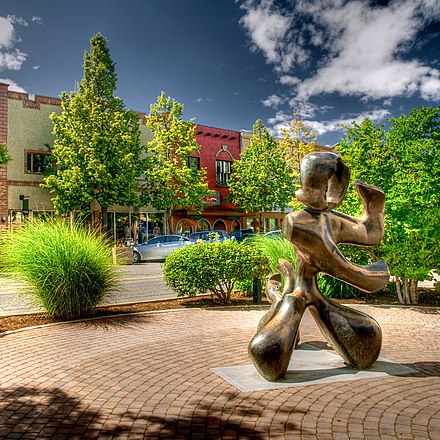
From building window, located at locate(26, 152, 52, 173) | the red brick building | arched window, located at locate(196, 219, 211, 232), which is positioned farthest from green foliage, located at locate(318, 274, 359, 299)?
arched window, located at locate(196, 219, 211, 232)

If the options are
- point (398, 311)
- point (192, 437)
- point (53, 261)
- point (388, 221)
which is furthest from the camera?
point (388, 221)

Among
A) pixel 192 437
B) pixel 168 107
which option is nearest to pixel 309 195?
pixel 192 437

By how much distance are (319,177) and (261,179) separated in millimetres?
31071

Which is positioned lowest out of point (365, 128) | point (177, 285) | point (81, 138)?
point (177, 285)

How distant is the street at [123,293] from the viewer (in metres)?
10.0

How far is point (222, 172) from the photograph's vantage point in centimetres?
3922

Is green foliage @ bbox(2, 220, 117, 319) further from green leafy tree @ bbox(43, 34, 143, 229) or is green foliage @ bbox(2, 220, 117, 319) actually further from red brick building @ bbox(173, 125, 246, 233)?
red brick building @ bbox(173, 125, 246, 233)

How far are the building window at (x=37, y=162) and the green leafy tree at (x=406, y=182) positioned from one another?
76.3 feet

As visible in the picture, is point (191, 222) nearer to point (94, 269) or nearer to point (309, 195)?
point (94, 269)

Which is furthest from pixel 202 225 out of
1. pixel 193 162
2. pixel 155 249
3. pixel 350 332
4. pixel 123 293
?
pixel 350 332

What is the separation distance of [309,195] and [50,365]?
12.6 ft

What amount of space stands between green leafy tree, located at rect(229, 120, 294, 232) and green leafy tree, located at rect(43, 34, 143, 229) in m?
12.2

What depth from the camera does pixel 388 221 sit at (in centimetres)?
1030

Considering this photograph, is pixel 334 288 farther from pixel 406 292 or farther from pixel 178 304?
pixel 178 304
